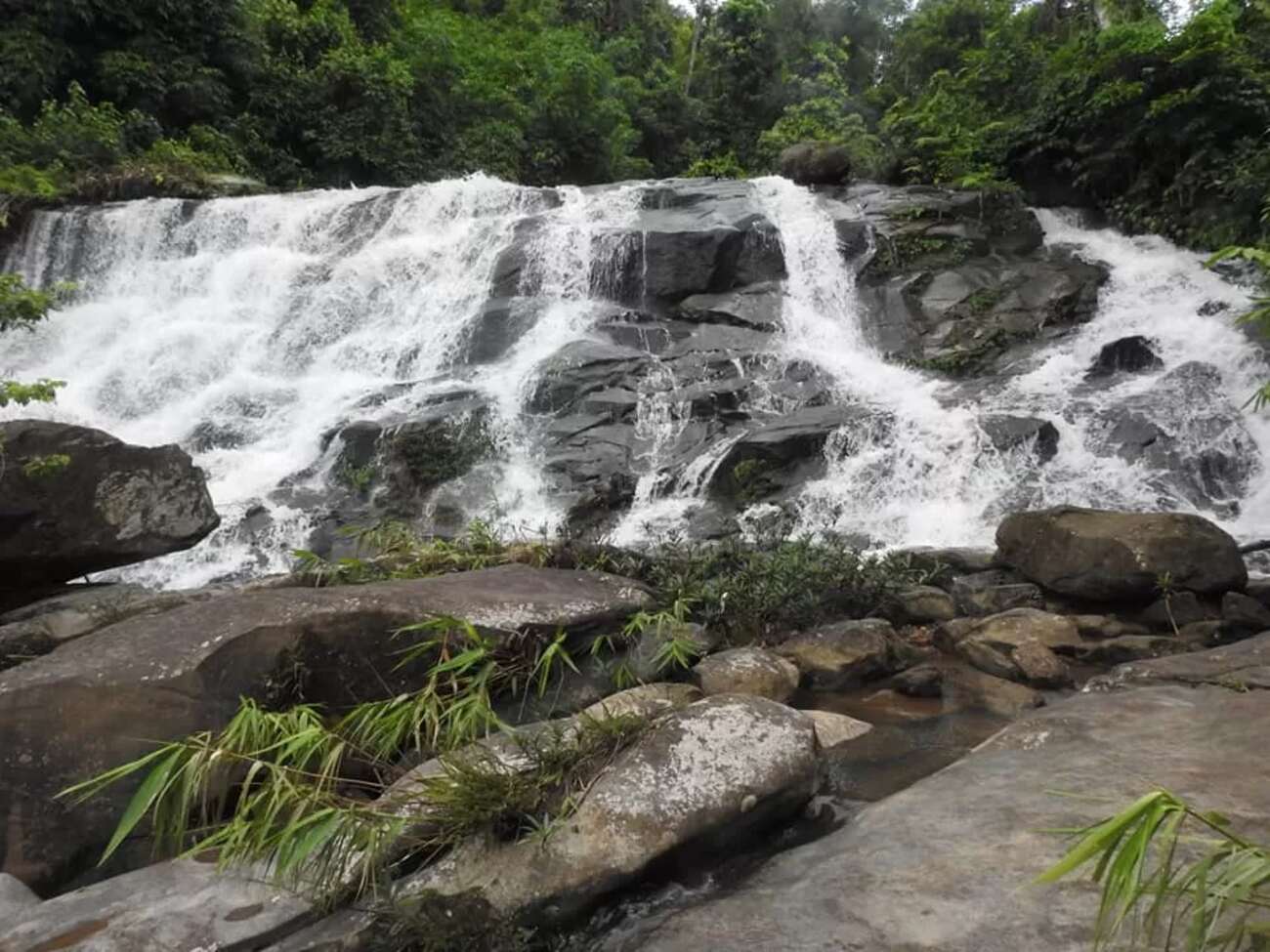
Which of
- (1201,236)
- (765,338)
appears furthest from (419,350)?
(1201,236)

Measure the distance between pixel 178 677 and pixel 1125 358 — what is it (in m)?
11.5

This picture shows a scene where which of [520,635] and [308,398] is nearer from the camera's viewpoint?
Answer: [520,635]

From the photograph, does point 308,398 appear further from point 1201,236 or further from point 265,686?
point 1201,236

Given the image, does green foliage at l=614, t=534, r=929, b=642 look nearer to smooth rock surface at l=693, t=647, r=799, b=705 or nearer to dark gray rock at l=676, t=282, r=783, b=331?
smooth rock surface at l=693, t=647, r=799, b=705

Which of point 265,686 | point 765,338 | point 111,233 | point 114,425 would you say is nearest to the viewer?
point 265,686

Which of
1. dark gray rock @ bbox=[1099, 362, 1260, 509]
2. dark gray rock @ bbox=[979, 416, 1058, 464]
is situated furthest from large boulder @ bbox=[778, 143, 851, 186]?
dark gray rock @ bbox=[979, 416, 1058, 464]

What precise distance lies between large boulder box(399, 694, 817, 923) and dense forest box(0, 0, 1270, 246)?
11405 millimetres

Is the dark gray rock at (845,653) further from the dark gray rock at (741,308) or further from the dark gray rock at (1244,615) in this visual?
the dark gray rock at (741,308)

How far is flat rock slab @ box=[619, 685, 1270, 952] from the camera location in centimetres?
252

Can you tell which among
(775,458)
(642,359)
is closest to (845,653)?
(775,458)

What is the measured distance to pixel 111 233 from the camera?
15211 mm

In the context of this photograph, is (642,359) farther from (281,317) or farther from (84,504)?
(84,504)

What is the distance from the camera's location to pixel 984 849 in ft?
9.52

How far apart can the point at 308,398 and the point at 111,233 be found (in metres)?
6.45
